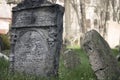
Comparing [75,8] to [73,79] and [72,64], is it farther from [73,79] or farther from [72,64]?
[73,79]

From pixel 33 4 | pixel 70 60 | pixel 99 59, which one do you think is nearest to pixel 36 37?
pixel 33 4

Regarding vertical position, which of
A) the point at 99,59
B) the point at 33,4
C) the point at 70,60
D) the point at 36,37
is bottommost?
the point at 70,60

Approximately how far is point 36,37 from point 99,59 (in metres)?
1.75

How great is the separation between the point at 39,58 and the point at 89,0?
2721cm

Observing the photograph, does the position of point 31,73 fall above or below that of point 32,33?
below

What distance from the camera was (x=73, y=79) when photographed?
344 inches

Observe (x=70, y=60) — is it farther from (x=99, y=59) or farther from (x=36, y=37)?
(x=99, y=59)

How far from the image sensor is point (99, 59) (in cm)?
848

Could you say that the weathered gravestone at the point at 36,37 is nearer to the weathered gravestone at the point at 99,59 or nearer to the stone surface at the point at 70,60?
the weathered gravestone at the point at 99,59

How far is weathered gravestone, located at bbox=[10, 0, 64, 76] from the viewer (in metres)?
8.70

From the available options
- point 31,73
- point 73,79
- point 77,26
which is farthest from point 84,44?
point 77,26

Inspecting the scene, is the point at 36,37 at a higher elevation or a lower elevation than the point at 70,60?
higher

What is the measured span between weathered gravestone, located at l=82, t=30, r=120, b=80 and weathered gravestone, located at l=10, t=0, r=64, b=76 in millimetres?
783

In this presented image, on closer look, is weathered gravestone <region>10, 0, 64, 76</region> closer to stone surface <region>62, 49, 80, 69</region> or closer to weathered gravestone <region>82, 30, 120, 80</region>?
weathered gravestone <region>82, 30, 120, 80</region>
